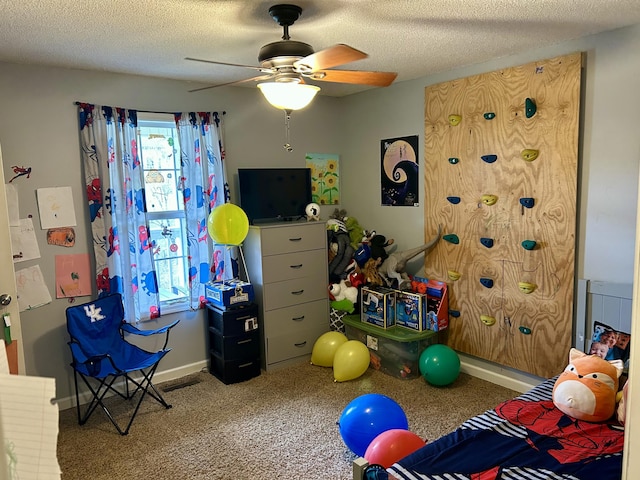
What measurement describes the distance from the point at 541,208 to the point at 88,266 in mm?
3237

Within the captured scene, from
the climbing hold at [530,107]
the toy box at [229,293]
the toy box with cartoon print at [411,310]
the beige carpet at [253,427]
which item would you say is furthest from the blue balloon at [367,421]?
the climbing hold at [530,107]

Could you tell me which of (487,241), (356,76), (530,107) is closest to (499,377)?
(487,241)

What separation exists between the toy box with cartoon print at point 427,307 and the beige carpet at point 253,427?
445 mm

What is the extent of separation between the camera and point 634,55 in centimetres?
263

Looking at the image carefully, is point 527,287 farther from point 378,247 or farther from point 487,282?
point 378,247

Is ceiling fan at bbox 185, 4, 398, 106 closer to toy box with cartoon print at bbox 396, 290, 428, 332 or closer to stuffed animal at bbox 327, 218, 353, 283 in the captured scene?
toy box with cartoon print at bbox 396, 290, 428, 332

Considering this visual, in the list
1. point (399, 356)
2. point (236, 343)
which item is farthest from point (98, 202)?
point (399, 356)

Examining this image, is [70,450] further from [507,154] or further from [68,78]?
[507,154]

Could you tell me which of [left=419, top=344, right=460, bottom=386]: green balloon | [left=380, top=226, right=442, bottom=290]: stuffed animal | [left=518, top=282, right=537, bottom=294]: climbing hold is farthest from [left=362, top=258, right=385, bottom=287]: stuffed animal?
[left=518, top=282, right=537, bottom=294]: climbing hold

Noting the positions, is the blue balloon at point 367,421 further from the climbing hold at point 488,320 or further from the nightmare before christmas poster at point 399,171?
the nightmare before christmas poster at point 399,171

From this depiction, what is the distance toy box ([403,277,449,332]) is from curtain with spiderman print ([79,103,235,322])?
1691 mm

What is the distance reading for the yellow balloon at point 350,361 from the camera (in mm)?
3576

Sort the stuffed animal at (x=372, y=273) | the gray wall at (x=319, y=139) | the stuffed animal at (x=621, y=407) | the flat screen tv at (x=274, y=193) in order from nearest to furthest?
the stuffed animal at (x=621, y=407) < the gray wall at (x=319, y=139) < the flat screen tv at (x=274, y=193) < the stuffed animal at (x=372, y=273)

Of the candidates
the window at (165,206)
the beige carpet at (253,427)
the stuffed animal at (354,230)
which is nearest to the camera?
the beige carpet at (253,427)
